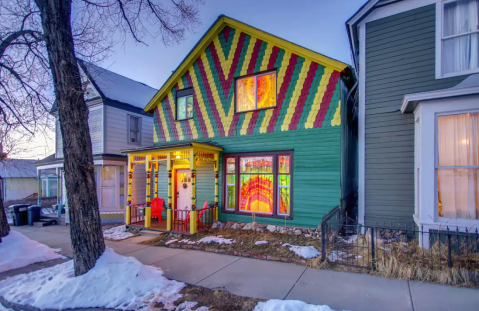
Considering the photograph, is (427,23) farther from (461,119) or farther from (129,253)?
(129,253)

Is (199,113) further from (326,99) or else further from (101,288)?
(101,288)

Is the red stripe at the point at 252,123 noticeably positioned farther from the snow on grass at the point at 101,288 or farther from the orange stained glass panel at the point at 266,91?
the snow on grass at the point at 101,288

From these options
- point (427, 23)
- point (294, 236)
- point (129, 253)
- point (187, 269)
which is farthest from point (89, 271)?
point (427, 23)

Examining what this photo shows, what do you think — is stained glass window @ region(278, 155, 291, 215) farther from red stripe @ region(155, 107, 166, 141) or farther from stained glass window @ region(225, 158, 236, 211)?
red stripe @ region(155, 107, 166, 141)

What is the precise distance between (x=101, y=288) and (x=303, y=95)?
723cm

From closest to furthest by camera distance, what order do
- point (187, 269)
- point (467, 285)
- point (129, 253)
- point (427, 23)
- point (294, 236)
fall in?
point (467, 285) < point (187, 269) < point (427, 23) < point (129, 253) < point (294, 236)

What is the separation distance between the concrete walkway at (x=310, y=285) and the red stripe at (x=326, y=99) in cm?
441

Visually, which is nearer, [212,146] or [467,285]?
[467,285]

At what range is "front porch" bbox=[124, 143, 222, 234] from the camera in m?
8.95

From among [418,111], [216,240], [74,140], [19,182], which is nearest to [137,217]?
[216,240]

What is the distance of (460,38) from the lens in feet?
20.4

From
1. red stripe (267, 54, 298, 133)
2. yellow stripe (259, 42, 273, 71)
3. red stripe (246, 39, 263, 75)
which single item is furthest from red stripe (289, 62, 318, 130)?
red stripe (246, 39, 263, 75)

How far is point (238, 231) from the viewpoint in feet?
27.9

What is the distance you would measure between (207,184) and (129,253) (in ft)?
12.7
